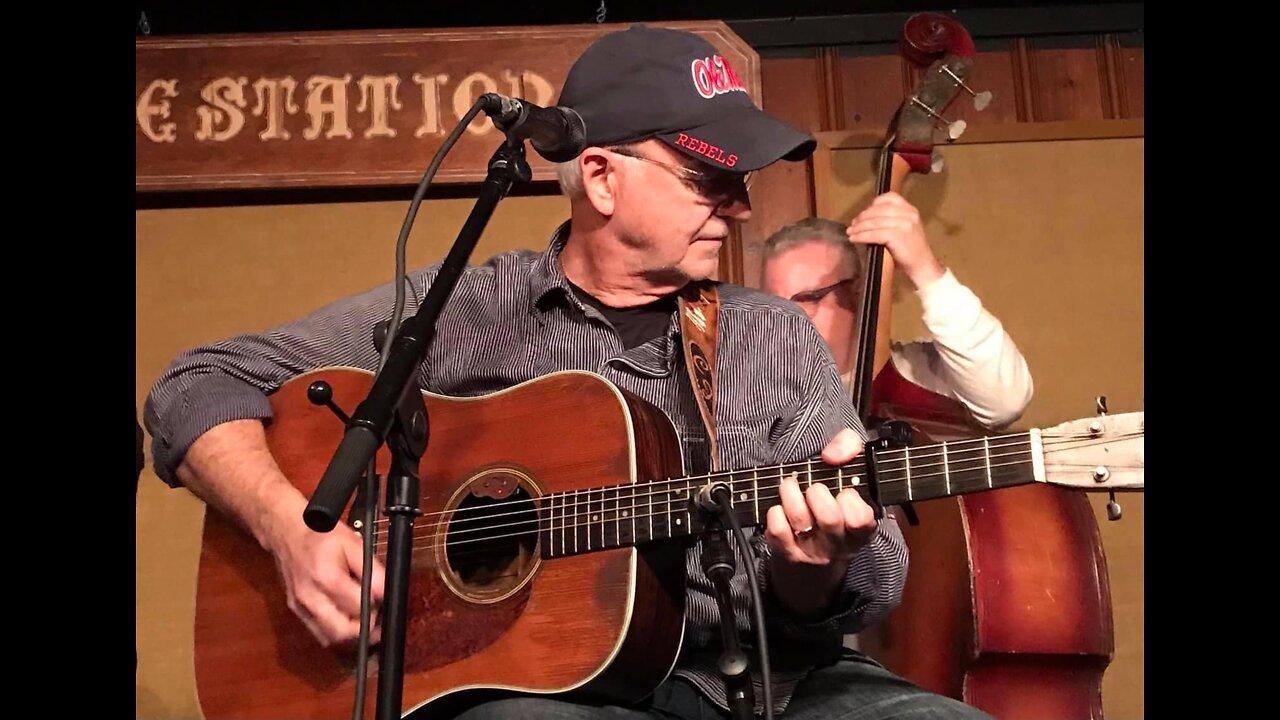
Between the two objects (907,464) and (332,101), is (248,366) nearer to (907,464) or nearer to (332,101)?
(907,464)

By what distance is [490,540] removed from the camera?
175 centimetres

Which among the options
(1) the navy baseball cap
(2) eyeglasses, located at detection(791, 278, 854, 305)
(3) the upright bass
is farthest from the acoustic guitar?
(2) eyeglasses, located at detection(791, 278, 854, 305)

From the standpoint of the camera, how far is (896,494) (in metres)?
1.52

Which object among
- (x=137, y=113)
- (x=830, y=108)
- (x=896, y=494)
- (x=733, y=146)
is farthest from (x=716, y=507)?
(x=137, y=113)

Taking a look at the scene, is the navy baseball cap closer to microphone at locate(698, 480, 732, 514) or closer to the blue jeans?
microphone at locate(698, 480, 732, 514)

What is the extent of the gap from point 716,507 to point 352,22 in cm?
228

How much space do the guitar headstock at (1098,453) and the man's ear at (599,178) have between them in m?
0.90

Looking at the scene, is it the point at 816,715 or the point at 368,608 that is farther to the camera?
the point at 816,715

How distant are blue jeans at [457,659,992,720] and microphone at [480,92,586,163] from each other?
73 centimetres

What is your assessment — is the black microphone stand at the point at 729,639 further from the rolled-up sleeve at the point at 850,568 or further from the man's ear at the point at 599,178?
the man's ear at the point at 599,178

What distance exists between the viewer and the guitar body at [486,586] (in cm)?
162

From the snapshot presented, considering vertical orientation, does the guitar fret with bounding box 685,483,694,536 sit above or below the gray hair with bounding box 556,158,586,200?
→ below

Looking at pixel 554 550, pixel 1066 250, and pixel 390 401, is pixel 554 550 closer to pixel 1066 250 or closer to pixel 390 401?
pixel 390 401

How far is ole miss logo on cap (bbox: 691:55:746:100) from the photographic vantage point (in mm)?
2027
